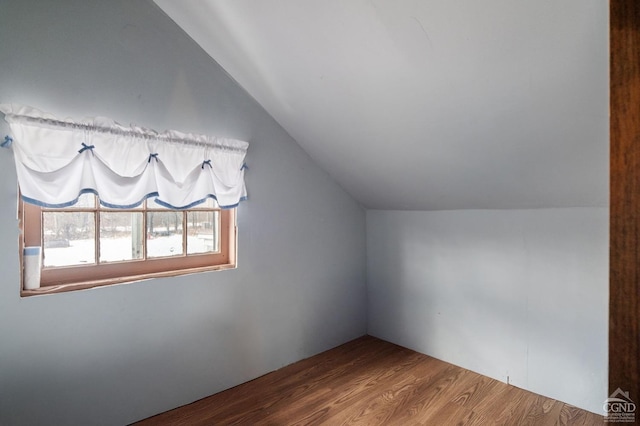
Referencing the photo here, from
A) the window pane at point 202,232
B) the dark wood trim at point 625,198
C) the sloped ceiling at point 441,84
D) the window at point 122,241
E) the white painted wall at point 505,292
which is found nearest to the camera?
the dark wood trim at point 625,198

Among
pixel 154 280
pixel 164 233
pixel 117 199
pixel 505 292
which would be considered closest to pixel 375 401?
pixel 505 292

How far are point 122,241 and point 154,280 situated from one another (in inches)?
11.6

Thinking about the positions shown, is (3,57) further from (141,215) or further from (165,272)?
(165,272)

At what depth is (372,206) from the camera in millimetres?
3148

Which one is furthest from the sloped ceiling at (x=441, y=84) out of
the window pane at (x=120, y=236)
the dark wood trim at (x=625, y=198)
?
the window pane at (x=120, y=236)

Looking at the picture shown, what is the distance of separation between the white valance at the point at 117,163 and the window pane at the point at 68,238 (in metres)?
0.17

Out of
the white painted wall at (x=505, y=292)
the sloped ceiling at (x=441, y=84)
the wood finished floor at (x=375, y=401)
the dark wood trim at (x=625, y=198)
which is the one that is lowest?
the wood finished floor at (x=375, y=401)

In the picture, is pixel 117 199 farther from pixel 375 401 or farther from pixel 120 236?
pixel 375 401

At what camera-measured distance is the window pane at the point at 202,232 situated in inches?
87.2

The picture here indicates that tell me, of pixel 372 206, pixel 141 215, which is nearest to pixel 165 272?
pixel 141 215

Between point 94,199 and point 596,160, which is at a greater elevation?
point 596,160

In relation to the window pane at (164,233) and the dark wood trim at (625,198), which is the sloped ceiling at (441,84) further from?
the window pane at (164,233)

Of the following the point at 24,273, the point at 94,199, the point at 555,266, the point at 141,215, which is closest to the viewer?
the point at 24,273

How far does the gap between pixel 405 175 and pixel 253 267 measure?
130 cm
